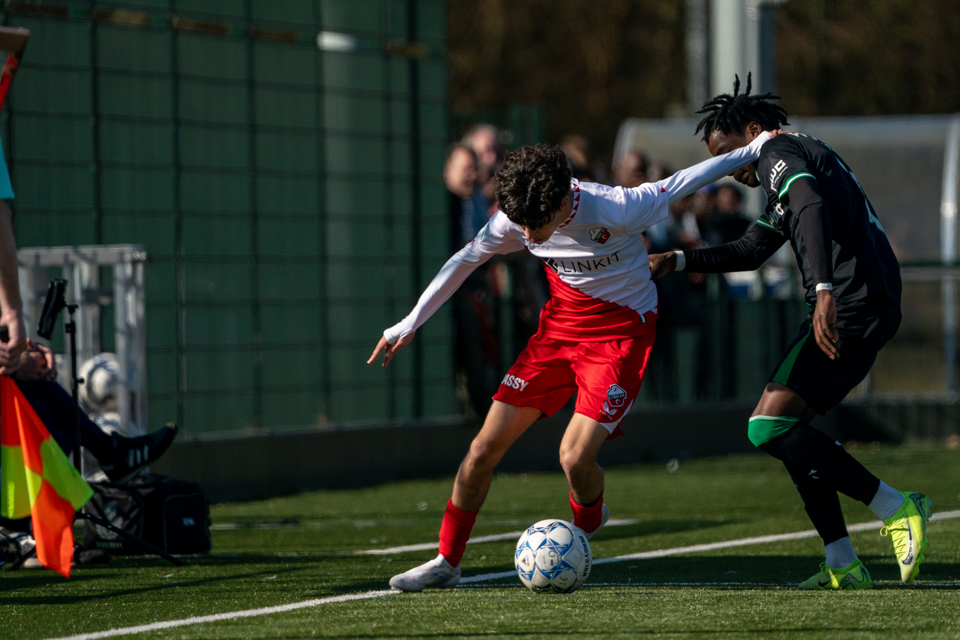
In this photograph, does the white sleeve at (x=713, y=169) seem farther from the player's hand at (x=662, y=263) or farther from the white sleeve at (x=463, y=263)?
the white sleeve at (x=463, y=263)

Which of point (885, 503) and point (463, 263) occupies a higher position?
point (463, 263)

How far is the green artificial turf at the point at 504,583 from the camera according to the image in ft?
16.4

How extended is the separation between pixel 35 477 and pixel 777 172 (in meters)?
3.39

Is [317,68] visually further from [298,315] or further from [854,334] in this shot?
[854,334]

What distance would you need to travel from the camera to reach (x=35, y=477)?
20.3 ft

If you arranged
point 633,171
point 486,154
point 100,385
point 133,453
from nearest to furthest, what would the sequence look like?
point 133,453
point 100,385
point 486,154
point 633,171

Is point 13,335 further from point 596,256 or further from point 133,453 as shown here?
point 596,256

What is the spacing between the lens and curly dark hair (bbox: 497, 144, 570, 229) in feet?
19.1

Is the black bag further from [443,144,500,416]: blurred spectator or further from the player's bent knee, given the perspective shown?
[443,144,500,416]: blurred spectator

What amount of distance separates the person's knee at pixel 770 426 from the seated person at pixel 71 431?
298cm

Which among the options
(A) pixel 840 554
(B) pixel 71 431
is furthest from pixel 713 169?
(B) pixel 71 431

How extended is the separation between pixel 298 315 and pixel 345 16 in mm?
2450

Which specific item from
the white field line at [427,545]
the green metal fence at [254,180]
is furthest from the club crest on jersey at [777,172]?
the green metal fence at [254,180]

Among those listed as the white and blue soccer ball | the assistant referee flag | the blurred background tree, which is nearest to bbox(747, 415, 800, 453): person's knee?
the assistant referee flag
